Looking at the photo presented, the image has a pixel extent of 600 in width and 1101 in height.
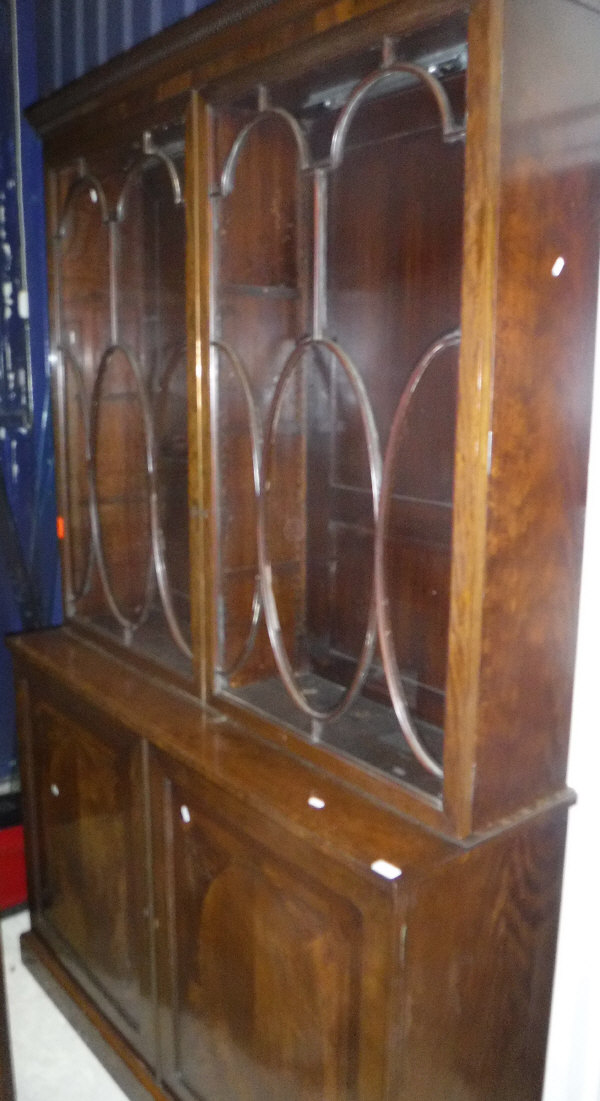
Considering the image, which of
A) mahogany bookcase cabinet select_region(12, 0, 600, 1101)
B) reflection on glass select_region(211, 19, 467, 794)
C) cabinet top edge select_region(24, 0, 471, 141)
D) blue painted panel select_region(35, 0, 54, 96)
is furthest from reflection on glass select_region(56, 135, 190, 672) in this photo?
blue painted panel select_region(35, 0, 54, 96)

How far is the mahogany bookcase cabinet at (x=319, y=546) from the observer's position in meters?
1.07

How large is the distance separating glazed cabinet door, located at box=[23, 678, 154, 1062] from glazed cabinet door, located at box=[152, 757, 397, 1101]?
3.7 inches

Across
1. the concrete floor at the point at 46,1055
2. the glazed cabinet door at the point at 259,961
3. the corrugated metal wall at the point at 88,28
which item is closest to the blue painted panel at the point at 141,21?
the corrugated metal wall at the point at 88,28

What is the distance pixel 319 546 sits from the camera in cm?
172

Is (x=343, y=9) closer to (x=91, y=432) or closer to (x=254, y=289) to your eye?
(x=254, y=289)

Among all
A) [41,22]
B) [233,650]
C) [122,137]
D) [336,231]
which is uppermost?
[41,22]

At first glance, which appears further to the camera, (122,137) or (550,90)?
(122,137)

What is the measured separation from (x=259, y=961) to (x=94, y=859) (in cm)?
61

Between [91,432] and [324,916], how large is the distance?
3.84 ft

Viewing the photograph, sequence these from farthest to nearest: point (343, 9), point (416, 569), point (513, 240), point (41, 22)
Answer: point (41, 22)
point (416, 569)
point (343, 9)
point (513, 240)

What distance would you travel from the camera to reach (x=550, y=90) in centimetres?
102

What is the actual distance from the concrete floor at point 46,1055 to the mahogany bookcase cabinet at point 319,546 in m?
0.06

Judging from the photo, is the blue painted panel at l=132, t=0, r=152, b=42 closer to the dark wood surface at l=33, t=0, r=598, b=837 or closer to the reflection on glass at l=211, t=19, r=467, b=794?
the dark wood surface at l=33, t=0, r=598, b=837

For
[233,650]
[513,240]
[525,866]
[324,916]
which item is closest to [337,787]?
[324,916]
